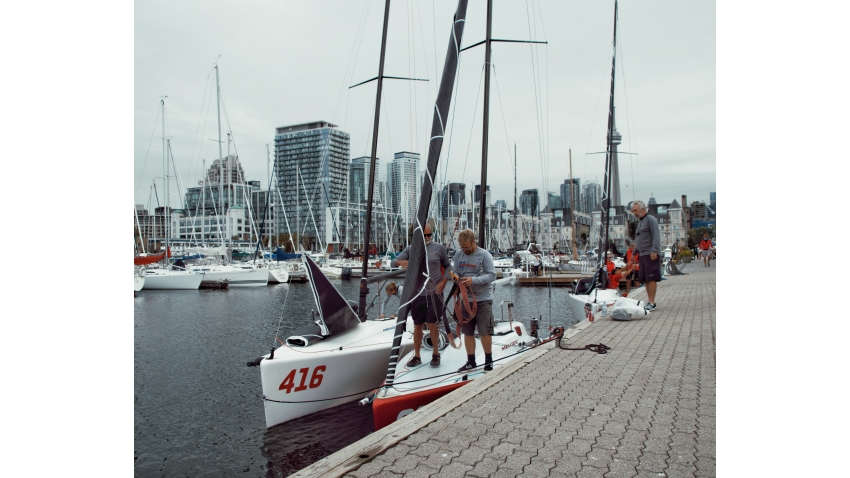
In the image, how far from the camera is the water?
6496 mm

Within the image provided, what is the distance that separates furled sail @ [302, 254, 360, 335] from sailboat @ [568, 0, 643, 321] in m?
4.68

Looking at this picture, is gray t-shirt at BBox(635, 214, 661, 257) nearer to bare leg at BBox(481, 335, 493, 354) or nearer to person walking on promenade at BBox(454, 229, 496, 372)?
person walking on promenade at BBox(454, 229, 496, 372)

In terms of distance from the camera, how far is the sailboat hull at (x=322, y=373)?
6.94m

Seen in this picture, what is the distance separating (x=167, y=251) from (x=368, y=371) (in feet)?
118

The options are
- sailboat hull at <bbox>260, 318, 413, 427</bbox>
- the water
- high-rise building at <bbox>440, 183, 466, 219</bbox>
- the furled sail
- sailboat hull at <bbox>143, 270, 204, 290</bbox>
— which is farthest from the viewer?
sailboat hull at <bbox>143, 270, 204, 290</bbox>

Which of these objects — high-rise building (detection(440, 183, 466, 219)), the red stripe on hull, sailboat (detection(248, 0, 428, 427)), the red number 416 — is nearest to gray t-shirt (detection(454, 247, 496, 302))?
the red stripe on hull

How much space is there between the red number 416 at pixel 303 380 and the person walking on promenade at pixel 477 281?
218 cm

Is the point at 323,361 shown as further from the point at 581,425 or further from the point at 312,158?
the point at 312,158

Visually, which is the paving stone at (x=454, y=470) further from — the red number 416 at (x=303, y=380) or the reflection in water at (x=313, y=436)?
the red number 416 at (x=303, y=380)

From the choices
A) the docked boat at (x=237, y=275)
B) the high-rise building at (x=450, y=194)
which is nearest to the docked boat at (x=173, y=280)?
the docked boat at (x=237, y=275)


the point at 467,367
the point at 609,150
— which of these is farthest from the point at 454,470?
the point at 609,150

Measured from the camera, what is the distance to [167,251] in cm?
3850
